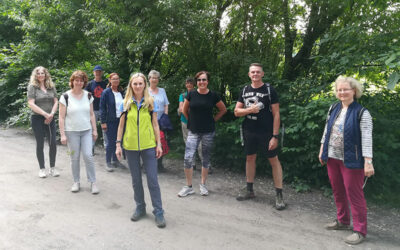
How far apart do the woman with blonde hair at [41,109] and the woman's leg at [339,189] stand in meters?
4.78

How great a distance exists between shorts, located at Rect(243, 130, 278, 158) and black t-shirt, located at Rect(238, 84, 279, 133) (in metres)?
0.08

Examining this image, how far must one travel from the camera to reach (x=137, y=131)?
3.79 meters

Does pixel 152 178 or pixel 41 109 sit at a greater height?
pixel 41 109

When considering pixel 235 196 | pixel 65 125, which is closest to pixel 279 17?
pixel 235 196

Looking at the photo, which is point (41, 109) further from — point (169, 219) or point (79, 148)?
point (169, 219)

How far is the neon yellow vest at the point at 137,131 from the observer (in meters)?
3.79

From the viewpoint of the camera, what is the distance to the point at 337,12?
6.11 m

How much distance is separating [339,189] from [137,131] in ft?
8.94

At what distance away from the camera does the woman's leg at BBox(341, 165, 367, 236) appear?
342cm

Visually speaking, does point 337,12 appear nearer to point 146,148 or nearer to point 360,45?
point 360,45

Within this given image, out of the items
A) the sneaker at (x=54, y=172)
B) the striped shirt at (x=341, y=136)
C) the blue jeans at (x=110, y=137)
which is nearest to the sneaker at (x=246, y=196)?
the striped shirt at (x=341, y=136)

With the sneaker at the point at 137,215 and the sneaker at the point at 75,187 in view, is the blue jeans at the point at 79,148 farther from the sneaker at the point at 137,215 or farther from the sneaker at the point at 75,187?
the sneaker at the point at 137,215

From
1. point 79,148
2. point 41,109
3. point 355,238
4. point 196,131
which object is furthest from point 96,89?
point 355,238

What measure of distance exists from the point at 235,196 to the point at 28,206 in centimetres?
318
